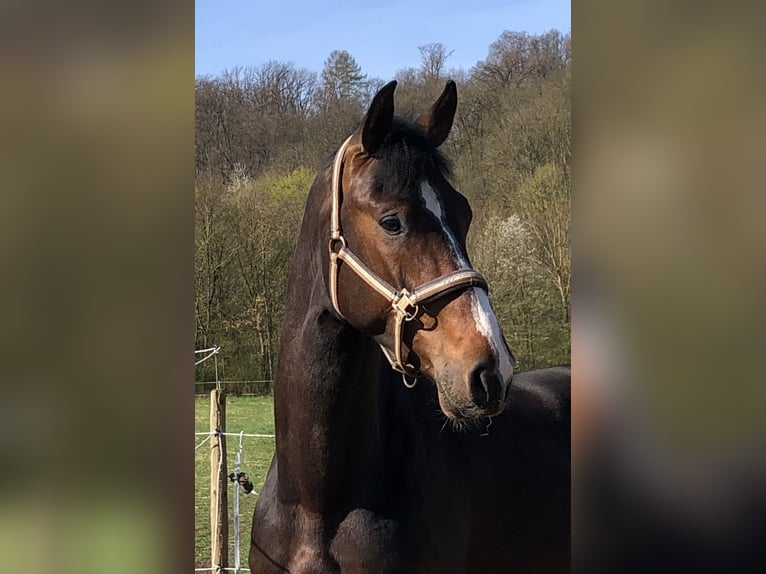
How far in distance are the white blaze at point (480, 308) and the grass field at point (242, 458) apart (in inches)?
49.6

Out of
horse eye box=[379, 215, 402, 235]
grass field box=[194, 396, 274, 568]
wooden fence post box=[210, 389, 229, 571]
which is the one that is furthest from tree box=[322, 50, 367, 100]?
wooden fence post box=[210, 389, 229, 571]

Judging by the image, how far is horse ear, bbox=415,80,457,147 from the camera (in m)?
1.47

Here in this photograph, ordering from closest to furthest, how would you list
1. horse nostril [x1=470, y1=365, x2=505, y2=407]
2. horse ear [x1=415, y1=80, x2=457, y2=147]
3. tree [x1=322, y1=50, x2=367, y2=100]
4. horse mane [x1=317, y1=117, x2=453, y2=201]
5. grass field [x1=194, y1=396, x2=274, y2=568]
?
horse nostril [x1=470, y1=365, x2=505, y2=407], horse mane [x1=317, y1=117, x2=453, y2=201], horse ear [x1=415, y1=80, x2=457, y2=147], tree [x1=322, y1=50, x2=367, y2=100], grass field [x1=194, y1=396, x2=274, y2=568]

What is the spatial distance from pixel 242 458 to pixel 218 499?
0.19 meters

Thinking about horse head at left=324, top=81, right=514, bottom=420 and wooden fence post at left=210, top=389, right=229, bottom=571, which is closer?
horse head at left=324, top=81, right=514, bottom=420

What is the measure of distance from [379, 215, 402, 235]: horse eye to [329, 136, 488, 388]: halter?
9 cm
